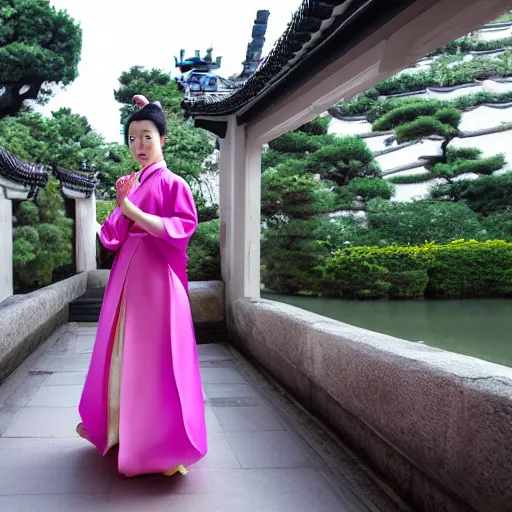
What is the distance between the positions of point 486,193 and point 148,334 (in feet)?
60.1

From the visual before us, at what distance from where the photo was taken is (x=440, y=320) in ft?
42.1

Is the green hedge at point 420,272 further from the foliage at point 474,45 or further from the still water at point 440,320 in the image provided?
the foliage at point 474,45

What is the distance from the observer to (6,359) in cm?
483

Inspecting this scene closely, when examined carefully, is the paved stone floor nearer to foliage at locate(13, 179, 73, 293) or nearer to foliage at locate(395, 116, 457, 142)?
foliage at locate(13, 179, 73, 293)

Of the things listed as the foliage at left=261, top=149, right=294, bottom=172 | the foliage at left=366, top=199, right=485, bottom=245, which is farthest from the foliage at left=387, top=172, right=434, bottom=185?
the foliage at left=261, top=149, right=294, bottom=172

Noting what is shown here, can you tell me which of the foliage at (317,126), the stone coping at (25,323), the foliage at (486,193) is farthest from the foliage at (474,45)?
the stone coping at (25,323)

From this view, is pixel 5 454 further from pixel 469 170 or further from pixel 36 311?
pixel 469 170

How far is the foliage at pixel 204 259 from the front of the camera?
27.0ft

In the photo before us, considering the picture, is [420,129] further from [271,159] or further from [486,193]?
[271,159]

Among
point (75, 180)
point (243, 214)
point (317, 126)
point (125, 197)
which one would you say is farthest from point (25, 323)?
point (317, 126)

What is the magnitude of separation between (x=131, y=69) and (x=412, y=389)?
2593 centimetres

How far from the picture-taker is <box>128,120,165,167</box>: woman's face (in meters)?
2.95

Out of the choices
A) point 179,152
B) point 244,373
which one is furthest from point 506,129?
point 244,373

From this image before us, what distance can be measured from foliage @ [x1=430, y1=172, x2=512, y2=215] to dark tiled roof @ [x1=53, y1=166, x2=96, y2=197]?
489 inches
